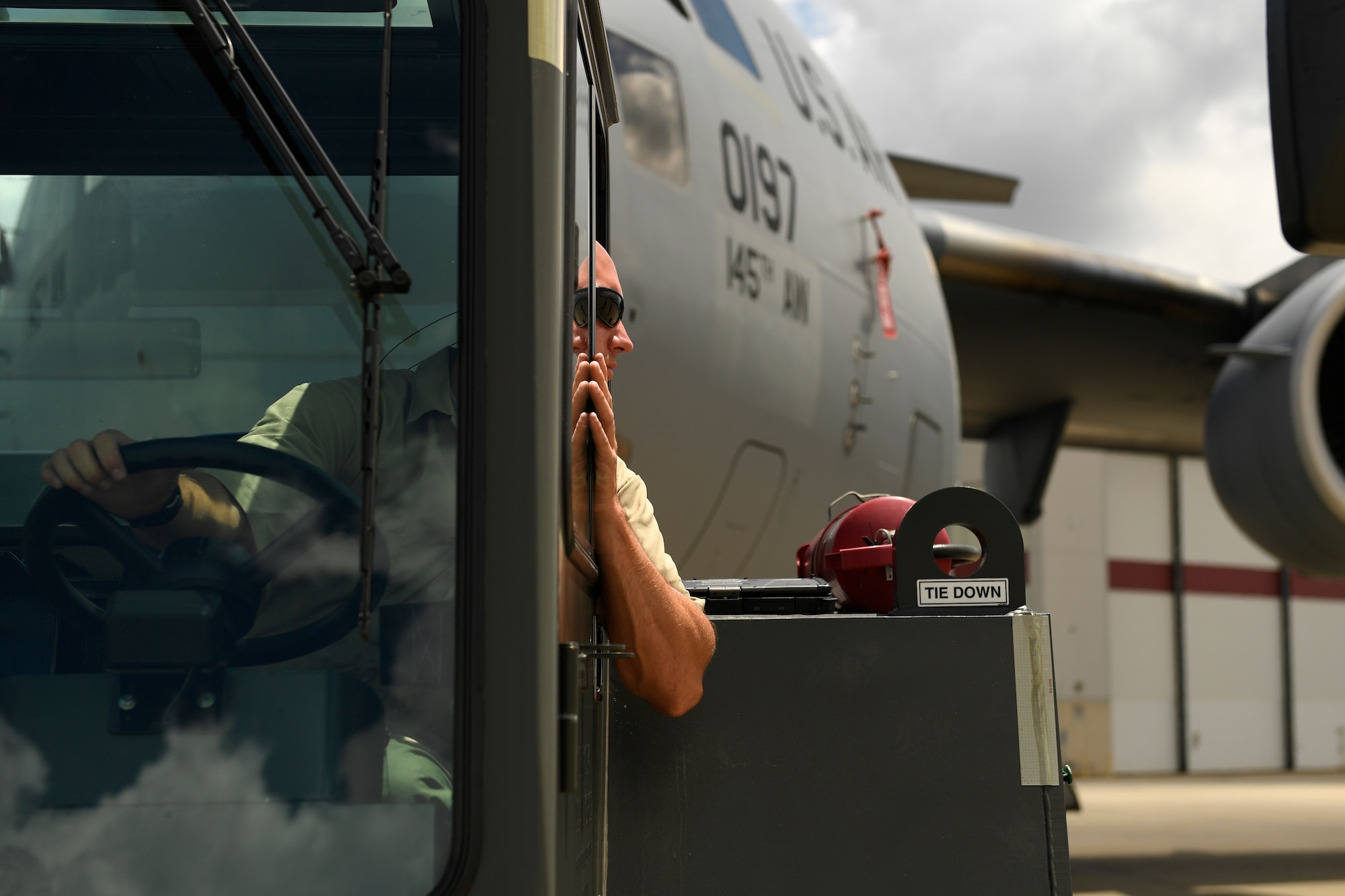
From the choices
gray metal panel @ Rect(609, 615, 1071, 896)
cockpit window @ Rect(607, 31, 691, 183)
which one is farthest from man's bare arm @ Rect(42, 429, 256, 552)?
cockpit window @ Rect(607, 31, 691, 183)

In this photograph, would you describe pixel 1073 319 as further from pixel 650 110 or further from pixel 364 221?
pixel 364 221

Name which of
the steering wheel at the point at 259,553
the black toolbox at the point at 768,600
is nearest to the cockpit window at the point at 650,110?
the black toolbox at the point at 768,600

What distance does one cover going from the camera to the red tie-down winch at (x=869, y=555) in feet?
6.42

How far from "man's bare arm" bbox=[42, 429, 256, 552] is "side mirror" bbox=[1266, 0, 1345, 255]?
46.8 inches

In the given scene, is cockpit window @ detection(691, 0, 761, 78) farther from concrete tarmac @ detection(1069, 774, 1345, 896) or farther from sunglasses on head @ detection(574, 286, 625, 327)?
concrete tarmac @ detection(1069, 774, 1345, 896)

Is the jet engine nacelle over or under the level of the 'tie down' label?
over

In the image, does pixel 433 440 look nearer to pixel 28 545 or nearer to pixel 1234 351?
pixel 28 545

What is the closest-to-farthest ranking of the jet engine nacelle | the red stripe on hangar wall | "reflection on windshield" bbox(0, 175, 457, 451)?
"reflection on windshield" bbox(0, 175, 457, 451) < the jet engine nacelle < the red stripe on hangar wall

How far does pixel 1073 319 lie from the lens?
8.87m

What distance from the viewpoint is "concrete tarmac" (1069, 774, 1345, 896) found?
23.2 feet

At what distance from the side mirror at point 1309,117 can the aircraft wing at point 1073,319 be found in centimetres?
712

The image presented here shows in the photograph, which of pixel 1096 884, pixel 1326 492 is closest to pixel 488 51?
pixel 1326 492

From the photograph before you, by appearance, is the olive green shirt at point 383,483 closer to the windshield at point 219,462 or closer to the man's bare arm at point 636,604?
the windshield at point 219,462

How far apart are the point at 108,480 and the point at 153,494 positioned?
44mm
